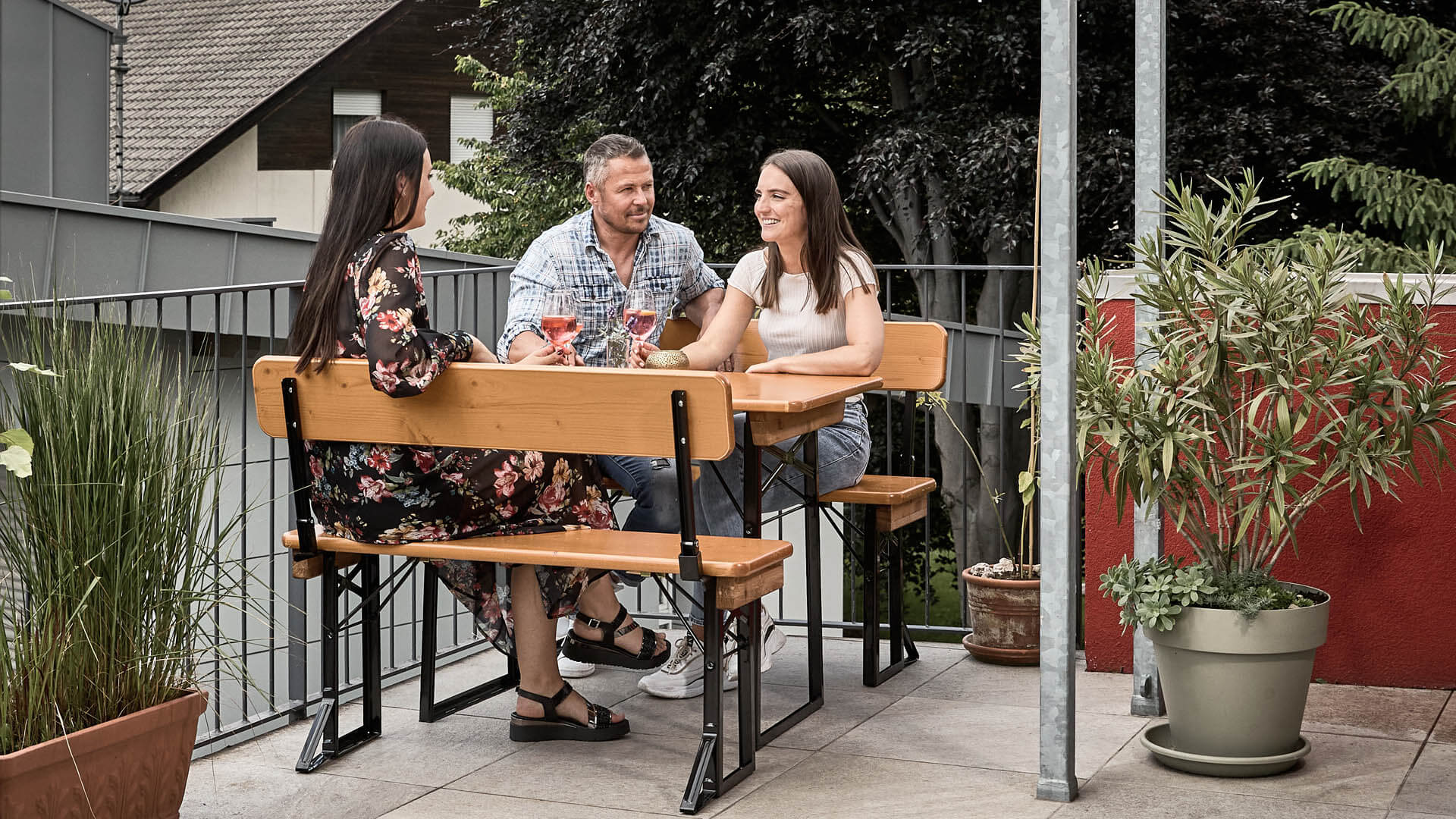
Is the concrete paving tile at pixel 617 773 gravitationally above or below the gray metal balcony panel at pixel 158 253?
below

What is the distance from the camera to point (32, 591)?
2.75 metres

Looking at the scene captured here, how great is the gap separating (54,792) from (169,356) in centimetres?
96

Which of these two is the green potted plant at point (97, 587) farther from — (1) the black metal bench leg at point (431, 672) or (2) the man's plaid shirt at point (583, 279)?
(2) the man's plaid shirt at point (583, 279)

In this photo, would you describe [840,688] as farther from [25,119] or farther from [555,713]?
[25,119]

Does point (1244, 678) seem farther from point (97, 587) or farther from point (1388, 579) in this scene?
point (97, 587)

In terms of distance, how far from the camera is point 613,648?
160 inches

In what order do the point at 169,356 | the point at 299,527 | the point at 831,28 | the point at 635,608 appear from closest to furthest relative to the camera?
the point at 169,356 → the point at 299,527 → the point at 635,608 → the point at 831,28

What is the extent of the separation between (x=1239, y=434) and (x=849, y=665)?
149 cm

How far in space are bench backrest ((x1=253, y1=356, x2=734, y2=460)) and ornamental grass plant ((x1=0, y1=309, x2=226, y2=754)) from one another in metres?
0.47

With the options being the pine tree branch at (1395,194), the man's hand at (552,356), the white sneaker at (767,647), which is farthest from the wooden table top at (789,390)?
the pine tree branch at (1395,194)

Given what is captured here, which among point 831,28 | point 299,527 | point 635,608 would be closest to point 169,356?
point 299,527

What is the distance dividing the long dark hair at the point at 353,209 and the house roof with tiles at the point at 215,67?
19.7 metres

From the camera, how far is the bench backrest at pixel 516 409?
123 inches

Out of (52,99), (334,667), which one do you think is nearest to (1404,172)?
(334,667)
